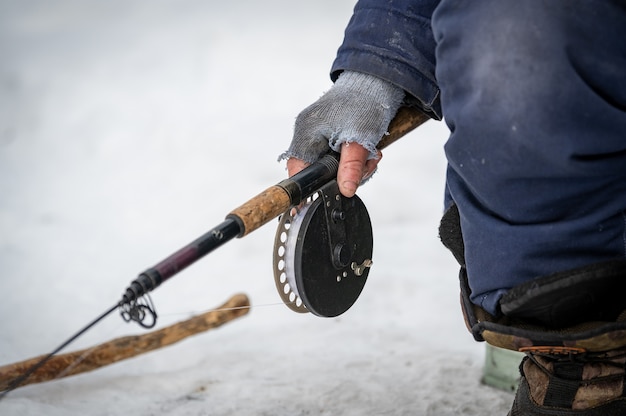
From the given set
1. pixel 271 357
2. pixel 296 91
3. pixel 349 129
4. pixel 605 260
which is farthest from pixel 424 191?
pixel 605 260

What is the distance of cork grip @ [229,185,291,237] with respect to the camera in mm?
1145

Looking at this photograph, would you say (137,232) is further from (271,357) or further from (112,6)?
(112,6)

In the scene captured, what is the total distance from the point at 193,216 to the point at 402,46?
1.82 metres

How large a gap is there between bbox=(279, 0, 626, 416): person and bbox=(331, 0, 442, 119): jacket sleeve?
0.25 meters

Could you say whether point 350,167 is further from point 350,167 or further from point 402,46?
point 402,46

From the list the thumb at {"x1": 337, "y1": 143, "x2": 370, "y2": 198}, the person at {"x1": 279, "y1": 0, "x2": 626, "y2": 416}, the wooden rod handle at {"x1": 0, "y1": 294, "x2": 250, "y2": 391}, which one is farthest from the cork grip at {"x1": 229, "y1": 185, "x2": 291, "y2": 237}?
the wooden rod handle at {"x1": 0, "y1": 294, "x2": 250, "y2": 391}

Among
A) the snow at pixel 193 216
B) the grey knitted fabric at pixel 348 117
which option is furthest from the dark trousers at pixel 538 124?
the snow at pixel 193 216

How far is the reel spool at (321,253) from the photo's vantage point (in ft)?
4.13

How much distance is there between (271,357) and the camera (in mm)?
1937

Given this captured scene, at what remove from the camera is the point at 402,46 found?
136 cm

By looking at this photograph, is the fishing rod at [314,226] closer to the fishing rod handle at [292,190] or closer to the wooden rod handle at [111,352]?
the fishing rod handle at [292,190]

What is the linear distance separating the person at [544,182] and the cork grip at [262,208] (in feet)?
0.92

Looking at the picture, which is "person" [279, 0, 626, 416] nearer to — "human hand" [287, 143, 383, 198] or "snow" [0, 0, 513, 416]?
"human hand" [287, 143, 383, 198]

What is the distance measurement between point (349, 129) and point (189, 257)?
43 centimetres
